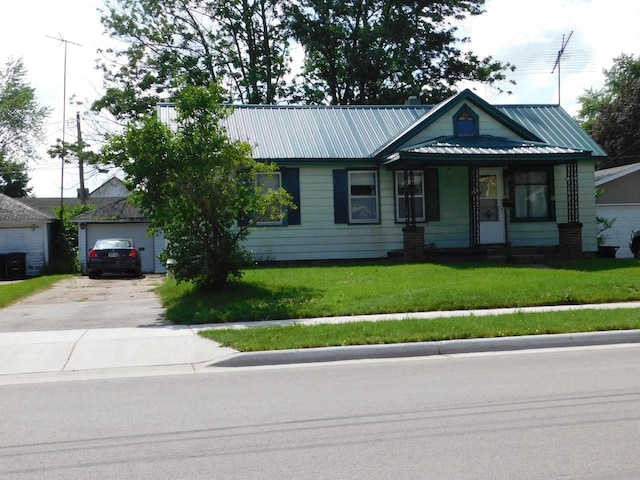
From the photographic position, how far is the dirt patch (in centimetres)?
1587

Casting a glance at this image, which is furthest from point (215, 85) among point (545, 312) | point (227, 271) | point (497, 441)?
point (497, 441)

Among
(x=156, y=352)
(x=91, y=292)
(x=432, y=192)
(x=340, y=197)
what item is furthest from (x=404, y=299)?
(x=91, y=292)

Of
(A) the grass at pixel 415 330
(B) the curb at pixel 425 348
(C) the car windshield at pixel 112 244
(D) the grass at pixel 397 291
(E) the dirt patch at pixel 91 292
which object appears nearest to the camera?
(B) the curb at pixel 425 348

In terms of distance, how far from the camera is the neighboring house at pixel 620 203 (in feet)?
89.5

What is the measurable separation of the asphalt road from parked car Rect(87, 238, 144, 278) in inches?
677

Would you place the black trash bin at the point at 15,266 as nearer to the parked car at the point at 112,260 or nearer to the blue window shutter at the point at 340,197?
the parked car at the point at 112,260

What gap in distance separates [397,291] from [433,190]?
7797 mm

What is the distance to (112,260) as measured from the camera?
24.4m

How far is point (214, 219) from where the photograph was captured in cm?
1423

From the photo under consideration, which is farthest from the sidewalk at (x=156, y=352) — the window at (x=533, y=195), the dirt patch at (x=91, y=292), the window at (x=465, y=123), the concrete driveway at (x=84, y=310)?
the window at (x=465, y=123)

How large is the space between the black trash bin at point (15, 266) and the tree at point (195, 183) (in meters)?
16.0

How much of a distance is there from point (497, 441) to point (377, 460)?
1.04m

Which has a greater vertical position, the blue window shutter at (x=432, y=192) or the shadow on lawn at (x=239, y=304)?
the blue window shutter at (x=432, y=192)

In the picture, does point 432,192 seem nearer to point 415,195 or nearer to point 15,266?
point 415,195
